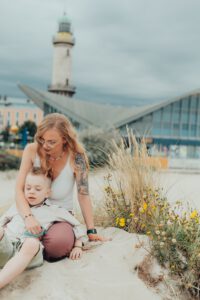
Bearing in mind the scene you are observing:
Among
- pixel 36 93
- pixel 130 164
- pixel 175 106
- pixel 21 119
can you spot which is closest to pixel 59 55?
pixel 36 93

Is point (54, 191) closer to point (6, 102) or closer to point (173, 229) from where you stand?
point (173, 229)

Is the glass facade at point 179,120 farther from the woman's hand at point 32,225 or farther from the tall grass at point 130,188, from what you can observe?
the woman's hand at point 32,225

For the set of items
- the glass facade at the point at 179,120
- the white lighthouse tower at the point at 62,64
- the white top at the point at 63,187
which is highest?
the white lighthouse tower at the point at 62,64

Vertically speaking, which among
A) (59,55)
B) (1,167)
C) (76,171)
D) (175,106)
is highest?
(59,55)

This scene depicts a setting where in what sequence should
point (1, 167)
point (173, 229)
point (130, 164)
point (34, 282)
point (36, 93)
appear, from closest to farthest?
point (34, 282)
point (173, 229)
point (130, 164)
point (1, 167)
point (36, 93)

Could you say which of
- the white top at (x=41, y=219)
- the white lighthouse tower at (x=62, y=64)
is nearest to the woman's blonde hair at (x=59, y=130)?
the white top at (x=41, y=219)

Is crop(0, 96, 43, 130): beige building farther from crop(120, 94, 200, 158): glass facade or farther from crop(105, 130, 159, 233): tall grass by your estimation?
crop(105, 130, 159, 233): tall grass

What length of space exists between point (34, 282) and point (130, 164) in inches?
57.8

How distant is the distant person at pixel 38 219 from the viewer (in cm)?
283

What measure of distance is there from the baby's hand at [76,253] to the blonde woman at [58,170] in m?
0.03

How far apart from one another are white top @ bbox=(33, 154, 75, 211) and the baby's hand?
325 millimetres

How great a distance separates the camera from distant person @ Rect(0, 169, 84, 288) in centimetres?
283

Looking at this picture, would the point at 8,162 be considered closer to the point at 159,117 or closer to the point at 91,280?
the point at 91,280

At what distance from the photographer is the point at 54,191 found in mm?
3316
